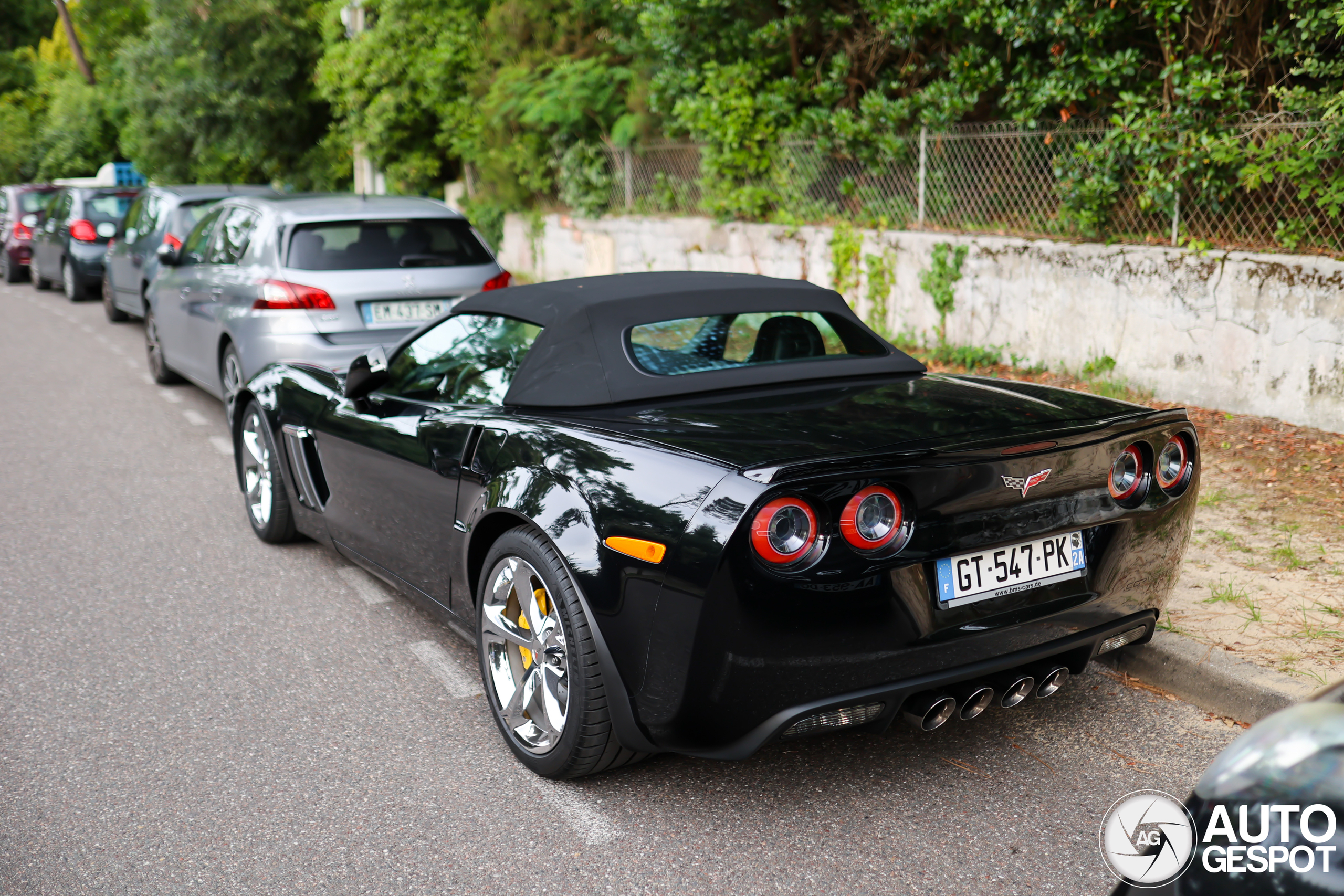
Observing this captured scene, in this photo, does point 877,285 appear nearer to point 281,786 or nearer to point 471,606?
point 471,606

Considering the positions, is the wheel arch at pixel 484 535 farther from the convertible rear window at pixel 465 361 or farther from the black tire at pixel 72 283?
the black tire at pixel 72 283

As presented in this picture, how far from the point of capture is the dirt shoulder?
3.96 m

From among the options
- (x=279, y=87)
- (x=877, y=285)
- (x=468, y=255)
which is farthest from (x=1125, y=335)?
(x=279, y=87)

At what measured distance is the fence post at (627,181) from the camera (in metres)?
14.5

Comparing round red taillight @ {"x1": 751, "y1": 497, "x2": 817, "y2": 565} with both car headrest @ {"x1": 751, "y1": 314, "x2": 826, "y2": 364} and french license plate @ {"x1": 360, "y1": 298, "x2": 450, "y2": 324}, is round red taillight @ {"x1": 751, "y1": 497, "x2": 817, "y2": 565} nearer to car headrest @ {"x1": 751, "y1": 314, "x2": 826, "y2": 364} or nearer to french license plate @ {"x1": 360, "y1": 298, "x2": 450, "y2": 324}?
car headrest @ {"x1": 751, "y1": 314, "x2": 826, "y2": 364}

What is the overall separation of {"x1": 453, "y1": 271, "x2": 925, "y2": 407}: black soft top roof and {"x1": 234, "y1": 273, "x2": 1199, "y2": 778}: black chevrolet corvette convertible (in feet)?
0.04

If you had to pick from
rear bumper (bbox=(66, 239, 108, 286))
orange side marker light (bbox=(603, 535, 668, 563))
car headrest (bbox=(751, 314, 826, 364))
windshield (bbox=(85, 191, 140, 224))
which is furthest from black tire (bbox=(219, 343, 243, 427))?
rear bumper (bbox=(66, 239, 108, 286))

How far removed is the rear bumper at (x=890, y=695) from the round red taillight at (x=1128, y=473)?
412 mm

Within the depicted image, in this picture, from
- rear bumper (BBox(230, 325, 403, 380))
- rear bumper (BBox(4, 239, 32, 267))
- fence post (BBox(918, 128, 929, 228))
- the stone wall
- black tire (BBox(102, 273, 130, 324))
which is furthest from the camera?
rear bumper (BBox(4, 239, 32, 267))

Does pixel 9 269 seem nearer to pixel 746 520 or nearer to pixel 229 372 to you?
pixel 229 372

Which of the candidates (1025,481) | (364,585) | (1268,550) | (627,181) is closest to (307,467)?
(364,585)

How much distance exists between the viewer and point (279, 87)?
2308 cm

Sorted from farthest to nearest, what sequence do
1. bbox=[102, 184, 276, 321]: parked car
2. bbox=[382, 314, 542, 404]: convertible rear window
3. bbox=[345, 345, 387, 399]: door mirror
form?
1. bbox=[102, 184, 276, 321]: parked car
2. bbox=[345, 345, 387, 399]: door mirror
3. bbox=[382, 314, 542, 404]: convertible rear window

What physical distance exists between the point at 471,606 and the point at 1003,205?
6.95 m
